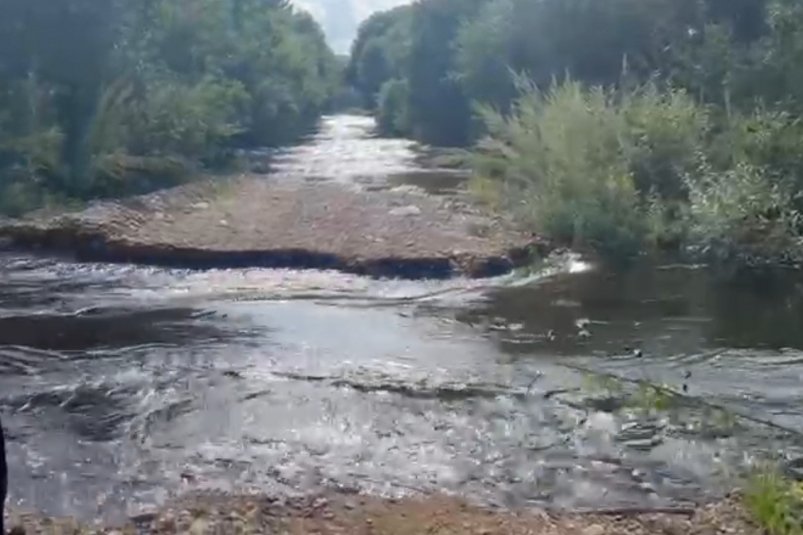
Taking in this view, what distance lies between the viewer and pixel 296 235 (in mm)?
17844

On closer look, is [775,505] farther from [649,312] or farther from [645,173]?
[645,173]

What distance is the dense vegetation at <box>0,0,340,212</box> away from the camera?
2277 centimetres

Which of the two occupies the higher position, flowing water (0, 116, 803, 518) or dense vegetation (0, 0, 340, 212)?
dense vegetation (0, 0, 340, 212)

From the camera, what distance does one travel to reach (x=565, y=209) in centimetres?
1769

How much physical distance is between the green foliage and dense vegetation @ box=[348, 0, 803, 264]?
31.2 ft

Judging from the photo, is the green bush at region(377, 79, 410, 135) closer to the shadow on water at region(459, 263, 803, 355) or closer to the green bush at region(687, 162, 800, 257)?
the green bush at region(687, 162, 800, 257)

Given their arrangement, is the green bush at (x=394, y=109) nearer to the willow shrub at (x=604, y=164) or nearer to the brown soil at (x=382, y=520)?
the willow shrub at (x=604, y=164)

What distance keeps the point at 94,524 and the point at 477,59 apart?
30514 millimetres

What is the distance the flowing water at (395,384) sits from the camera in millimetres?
7809

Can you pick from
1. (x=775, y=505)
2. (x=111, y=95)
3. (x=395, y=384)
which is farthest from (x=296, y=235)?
(x=775, y=505)

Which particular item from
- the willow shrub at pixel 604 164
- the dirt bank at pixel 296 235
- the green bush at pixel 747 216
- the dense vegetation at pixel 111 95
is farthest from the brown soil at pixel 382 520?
the dense vegetation at pixel 111 95

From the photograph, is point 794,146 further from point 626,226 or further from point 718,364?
point 718,364

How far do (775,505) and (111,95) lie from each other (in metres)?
22.1

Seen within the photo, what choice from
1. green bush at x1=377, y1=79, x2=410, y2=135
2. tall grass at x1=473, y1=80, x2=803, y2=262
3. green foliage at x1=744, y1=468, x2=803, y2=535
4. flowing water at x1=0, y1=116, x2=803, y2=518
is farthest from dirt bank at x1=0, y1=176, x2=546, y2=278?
green bush at x1=377, y1=79, x2=410, y2=135
